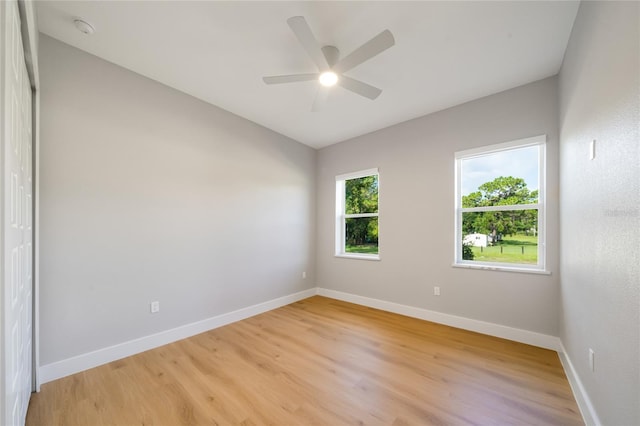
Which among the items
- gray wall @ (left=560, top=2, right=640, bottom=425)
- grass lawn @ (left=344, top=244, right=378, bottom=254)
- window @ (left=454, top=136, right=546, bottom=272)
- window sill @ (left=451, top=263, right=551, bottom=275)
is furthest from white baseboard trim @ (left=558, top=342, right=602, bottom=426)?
grass lawn @ (left=344, top=244, right=378, bottom=254)

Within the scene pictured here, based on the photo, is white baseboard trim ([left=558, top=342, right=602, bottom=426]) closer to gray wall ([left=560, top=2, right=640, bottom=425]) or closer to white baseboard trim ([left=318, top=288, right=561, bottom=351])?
gray wall ([left=560, top=2, right=640, bottom=425])

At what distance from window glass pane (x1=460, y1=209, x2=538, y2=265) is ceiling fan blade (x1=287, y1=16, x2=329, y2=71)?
8.16 ft

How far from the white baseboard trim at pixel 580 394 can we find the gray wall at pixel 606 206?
56 mm

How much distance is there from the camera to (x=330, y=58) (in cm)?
218

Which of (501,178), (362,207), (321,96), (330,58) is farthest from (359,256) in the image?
(330,58)

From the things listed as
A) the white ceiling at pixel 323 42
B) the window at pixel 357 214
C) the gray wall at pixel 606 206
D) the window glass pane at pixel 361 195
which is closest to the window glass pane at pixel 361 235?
the window at pixel 357 214

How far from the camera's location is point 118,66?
2467 mm

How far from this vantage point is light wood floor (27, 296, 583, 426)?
1702 millimetres

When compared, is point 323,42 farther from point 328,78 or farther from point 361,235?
point 361,235

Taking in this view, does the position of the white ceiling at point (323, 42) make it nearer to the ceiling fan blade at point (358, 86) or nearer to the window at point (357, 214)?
the ceiling fan blade at point (358, 86)

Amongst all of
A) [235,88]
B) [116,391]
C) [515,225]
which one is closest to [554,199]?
[515,225]

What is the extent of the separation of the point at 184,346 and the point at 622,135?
3604 millimetres

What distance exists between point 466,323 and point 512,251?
3.22ft

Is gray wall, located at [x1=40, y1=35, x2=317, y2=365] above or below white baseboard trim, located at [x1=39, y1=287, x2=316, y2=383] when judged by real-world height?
above
